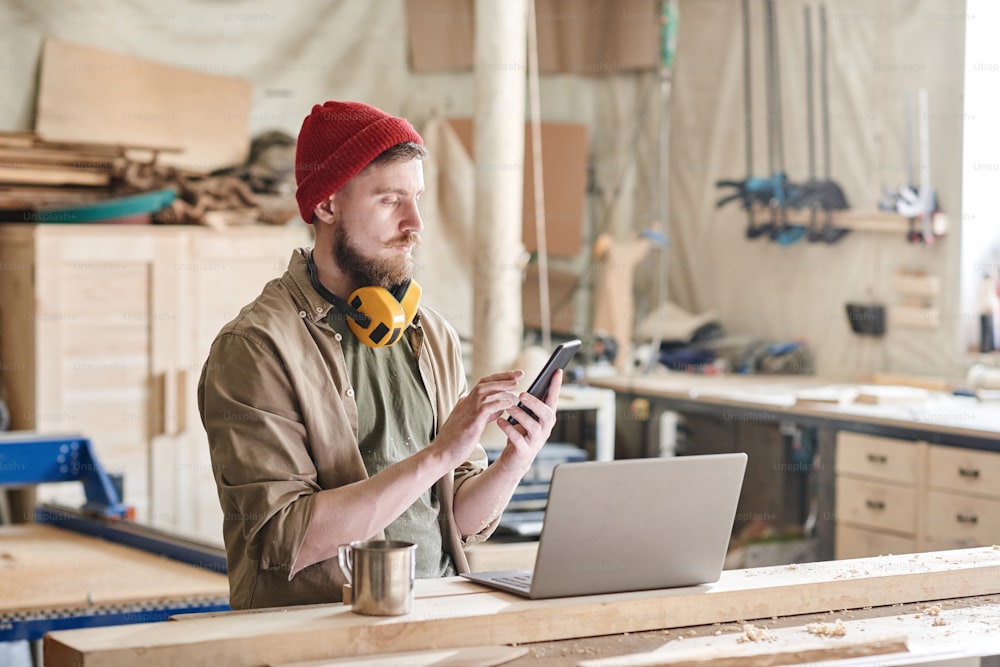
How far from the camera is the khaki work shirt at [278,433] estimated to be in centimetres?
219

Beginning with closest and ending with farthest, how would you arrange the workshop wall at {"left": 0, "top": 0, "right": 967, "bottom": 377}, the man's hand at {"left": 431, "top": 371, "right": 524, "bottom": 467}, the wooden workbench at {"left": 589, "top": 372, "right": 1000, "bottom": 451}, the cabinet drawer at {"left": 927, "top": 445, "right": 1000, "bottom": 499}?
the man's hand at {"left": 431, "top": 371, "right": 524, "bottom": 467} → the cabinet drawer at {"left": 927, "top": 445, "right": 1000, "bottom": 499} → the wooden workbench at {"left": 589, "top": 372, "right": 1000, "bottom": 451} → the workshop wall at {"left": 0, "top": 0, "right": 967, "bottom": 377}

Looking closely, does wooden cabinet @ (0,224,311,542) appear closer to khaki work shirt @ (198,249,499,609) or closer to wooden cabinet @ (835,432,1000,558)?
wooden cabinet @ (835,432,1000,558)

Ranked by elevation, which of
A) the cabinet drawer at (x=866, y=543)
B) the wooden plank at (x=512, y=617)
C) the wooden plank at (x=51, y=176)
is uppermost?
the wooden plank at (x=51, y=176)

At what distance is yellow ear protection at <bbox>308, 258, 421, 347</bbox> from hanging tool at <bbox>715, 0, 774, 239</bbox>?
12.0 ft

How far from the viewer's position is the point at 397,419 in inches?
96.3

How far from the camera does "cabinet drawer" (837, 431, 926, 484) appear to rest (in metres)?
4.50

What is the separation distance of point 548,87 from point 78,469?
12.7 ft

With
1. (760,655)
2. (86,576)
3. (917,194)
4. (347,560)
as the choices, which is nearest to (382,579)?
(347,560)

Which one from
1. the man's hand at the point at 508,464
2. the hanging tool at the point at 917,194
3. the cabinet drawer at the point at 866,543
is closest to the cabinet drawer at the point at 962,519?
the cabinet drawer at the point at 866,543

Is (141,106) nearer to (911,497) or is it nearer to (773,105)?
(773,105)

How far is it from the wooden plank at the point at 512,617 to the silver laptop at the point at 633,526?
1.2 inches

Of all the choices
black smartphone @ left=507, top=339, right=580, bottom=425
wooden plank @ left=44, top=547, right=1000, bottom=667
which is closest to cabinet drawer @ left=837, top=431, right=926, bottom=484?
wooden plank @ left=44, top=547, right=1000, bottom=667

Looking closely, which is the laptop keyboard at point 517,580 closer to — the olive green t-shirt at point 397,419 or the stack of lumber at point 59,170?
the olive green t-shirt at point 397,419

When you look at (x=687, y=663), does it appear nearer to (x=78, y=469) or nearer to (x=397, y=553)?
(x=397, y=553)
